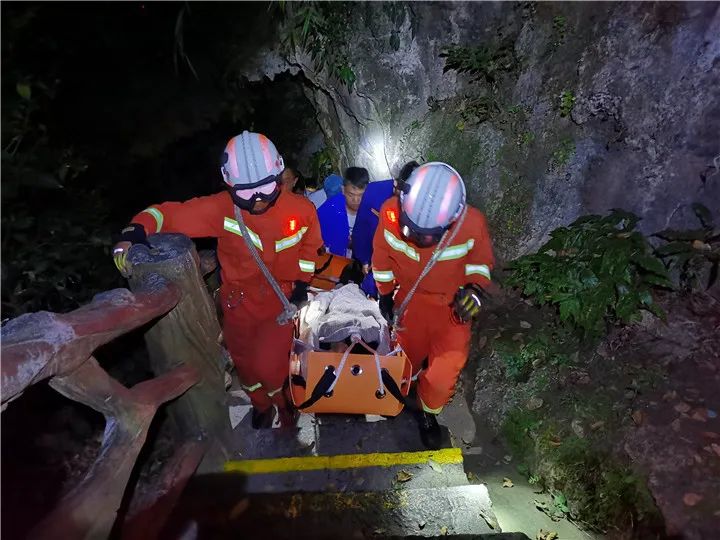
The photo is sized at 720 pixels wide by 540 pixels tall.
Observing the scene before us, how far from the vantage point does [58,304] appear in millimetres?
3906

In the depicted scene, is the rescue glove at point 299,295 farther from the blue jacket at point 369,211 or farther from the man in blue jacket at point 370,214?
the blue jacket at point 369,211

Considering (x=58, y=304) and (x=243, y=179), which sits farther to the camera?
(x=58, y=304)

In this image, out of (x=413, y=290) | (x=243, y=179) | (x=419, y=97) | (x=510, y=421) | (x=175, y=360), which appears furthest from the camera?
(x=419, y=97)

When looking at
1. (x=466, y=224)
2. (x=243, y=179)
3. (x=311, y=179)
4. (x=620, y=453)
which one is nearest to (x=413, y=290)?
(x=466, y=224)

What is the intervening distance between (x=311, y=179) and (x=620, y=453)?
7510mm

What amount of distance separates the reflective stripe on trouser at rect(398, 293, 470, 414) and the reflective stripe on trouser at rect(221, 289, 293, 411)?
102cm

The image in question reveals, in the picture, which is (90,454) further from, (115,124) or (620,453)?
(620,453)

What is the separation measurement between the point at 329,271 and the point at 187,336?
215 cm

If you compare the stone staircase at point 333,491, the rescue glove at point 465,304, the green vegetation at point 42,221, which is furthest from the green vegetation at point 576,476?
the green vegetation at point 42,221

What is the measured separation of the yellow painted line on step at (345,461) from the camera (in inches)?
145

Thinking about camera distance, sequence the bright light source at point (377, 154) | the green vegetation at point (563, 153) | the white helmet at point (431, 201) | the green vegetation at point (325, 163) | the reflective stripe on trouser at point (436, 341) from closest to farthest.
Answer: the white helmet at point (431, 201), the reflective stripe on trouser at point (436, 341), the green vegetation at point (563, 153), the bright light source at point (377, 154), the green vegetation at point (325, 163)

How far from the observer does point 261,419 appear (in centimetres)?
407

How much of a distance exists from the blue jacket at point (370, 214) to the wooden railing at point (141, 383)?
1.81 meters

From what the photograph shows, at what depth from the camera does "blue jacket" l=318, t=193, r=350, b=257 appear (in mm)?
4945
